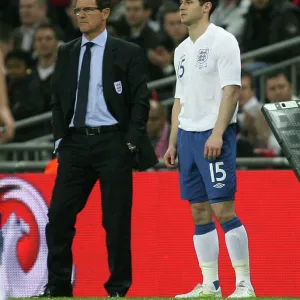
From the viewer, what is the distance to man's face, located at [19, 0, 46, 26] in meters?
15.1

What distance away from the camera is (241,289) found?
824 cm

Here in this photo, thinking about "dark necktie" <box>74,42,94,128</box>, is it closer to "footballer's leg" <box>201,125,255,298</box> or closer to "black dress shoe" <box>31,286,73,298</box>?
"footballer's leg" <box>201,125,255,298</box>

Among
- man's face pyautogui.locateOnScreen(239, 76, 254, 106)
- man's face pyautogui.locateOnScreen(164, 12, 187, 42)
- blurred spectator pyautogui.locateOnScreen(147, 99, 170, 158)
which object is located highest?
man's face pyautogui.locateOnScreen(164, 12, 187, 42)

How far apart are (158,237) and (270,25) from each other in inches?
166

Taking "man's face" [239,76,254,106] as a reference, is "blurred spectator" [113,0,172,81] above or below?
above

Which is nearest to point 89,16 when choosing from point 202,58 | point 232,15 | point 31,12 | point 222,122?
point 202,58

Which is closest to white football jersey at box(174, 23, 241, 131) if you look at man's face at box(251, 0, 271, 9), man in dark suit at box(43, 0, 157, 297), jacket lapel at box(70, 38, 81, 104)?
man in dark suit at box(43, 0, 157, 297)

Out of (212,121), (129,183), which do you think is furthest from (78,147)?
(212,121)

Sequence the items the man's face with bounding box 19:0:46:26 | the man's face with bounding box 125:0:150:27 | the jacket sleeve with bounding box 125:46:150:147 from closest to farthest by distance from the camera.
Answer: the jacket sleeve with bounding box 125:46:150:147
the man's face with bounding box 125:0:150:27
the man's face with bounding box 19:0:46:26

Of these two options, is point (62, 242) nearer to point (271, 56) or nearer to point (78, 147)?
point (78, 147)

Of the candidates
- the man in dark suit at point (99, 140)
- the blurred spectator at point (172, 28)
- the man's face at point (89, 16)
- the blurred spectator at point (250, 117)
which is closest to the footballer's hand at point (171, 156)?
the man in dark suit at point (99, 140)

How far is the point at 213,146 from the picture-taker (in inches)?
317

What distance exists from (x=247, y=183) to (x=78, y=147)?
164 cm

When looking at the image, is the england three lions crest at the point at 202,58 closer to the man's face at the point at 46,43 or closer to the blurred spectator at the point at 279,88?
the blurred spectator at the point at 279,88
